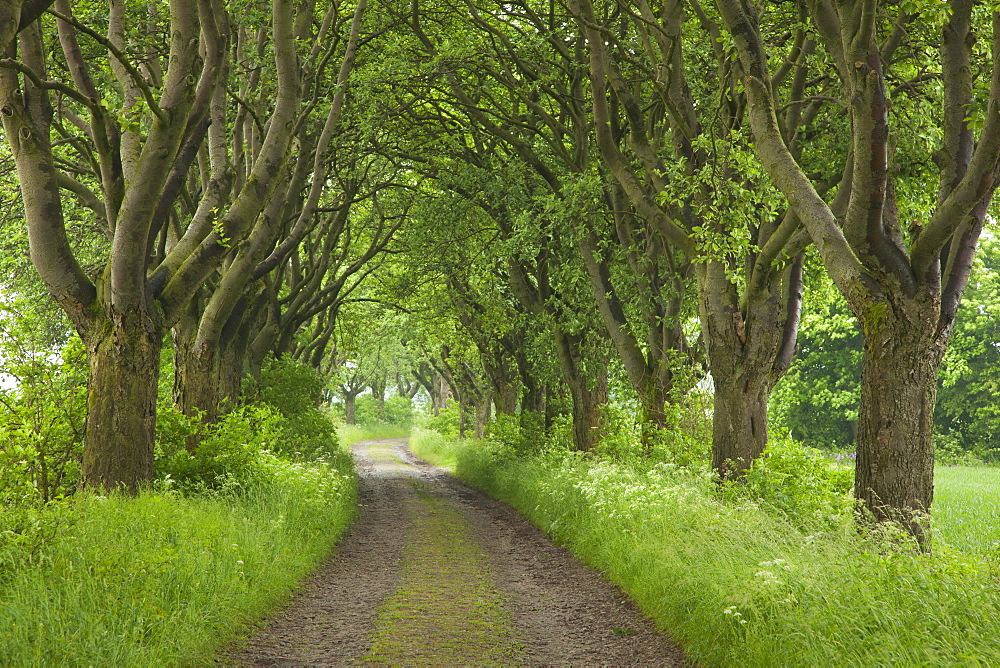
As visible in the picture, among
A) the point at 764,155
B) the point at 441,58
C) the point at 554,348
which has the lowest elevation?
the point at 554,348

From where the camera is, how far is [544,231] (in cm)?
1413

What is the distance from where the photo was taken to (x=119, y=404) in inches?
345

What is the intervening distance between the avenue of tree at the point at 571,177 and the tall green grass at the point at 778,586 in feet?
4.34

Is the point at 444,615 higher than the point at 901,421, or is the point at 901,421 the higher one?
the point at 901,421

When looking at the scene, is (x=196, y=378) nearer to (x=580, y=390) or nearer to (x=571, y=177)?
(x=571, y=177)

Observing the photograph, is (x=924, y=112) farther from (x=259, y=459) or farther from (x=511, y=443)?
(x=511, y=443)

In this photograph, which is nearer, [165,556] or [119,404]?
[165,556]

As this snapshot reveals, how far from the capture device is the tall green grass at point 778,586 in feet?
15.2

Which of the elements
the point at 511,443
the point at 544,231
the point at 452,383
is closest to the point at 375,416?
the point at 452,383

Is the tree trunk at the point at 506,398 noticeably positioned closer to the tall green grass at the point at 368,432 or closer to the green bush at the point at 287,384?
the green bush at the point at 287,384

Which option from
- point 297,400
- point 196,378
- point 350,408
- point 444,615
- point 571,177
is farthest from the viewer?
point 350,408

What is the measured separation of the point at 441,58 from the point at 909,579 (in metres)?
10.8

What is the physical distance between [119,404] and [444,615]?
4434mm

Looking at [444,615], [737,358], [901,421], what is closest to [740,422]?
[737,358]
